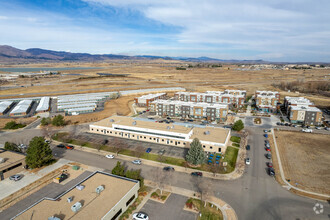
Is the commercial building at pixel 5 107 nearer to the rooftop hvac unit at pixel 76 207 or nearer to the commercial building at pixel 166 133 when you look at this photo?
the commercial building at pixel 166 133

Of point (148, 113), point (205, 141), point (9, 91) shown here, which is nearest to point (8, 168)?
point (205, 141)

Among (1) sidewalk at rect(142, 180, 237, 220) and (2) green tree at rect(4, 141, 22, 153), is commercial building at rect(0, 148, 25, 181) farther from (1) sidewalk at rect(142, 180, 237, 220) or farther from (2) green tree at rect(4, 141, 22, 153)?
(1) sidewalk at rect(142, 180, 237, 220)

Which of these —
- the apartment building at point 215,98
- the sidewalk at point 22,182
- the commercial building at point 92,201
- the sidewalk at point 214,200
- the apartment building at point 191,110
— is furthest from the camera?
the apartment building at point 215,98

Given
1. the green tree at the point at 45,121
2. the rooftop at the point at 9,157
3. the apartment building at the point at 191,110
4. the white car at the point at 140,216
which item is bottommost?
the white car at the point at 140,216

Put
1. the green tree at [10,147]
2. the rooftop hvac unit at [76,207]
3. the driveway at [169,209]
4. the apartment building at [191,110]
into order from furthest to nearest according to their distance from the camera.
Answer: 1. the apartment building at [191,110]
2. the green tree at [10,147]
3. the driveway at [169,209]
4. the rooftop hvac unit at [76,207]

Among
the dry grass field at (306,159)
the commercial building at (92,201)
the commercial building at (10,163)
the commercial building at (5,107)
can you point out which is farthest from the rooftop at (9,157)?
the dry grass field at (306,159)

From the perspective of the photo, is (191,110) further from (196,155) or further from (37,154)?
(37,154)

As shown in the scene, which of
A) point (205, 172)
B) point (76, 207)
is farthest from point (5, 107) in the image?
point (205, 172)

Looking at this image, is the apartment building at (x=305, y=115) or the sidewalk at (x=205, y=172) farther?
the apartment building at (x=305, y=115)
